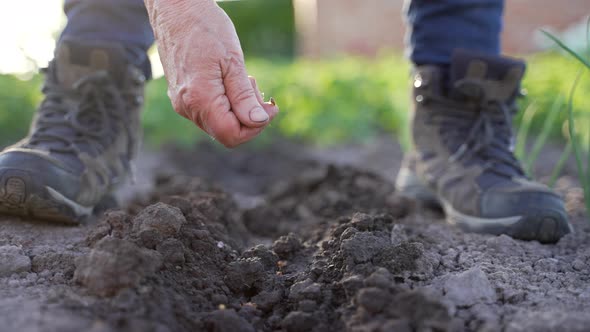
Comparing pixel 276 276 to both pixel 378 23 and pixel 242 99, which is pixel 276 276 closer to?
pixel 242 99

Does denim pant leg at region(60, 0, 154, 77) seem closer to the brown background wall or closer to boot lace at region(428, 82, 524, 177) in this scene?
boot lace at region(428, 82, 524, 177)

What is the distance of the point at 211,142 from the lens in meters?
4.12

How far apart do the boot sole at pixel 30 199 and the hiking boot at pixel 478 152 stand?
119 cm

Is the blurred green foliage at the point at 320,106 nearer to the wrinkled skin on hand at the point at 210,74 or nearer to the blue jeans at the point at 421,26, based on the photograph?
the blue jeans at the point at 421,26

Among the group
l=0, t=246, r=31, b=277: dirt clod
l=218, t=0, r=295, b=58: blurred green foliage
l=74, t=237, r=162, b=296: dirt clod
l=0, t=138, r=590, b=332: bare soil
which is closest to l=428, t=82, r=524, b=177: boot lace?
l=0, t=138, r=590, b=332: bare soil

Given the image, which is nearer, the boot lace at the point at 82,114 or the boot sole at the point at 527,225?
the boot sole at the point at 527,225

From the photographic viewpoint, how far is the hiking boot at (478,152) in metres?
1.66

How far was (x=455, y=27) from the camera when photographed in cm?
195

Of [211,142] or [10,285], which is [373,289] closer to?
[10,285]

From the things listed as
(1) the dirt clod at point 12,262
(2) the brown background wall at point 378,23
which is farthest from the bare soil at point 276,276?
(2) the brown background wall at point 378,23

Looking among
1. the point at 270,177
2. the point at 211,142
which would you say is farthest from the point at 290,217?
the point at 211,142

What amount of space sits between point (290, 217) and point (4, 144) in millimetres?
2724

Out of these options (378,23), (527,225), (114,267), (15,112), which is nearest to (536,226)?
(527,225)

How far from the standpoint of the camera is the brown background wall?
7.34 metres
